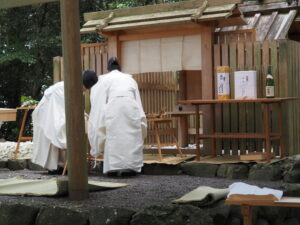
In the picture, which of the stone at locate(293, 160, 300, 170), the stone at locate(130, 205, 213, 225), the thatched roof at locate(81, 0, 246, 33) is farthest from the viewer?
the thatched roof at locate(81, 0, 246, 33)

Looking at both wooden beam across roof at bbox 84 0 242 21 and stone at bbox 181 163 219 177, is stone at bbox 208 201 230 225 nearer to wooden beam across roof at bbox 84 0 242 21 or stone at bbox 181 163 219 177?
stone at bbox 181 163 219 177

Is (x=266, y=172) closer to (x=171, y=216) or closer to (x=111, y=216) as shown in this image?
(x=171, y=216)

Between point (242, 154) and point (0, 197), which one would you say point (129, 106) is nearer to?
point (242, 154)

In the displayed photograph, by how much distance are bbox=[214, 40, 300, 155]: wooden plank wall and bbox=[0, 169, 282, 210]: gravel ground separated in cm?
114

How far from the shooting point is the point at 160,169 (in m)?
8.08

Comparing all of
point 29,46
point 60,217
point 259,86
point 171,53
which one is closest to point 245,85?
point 259,86

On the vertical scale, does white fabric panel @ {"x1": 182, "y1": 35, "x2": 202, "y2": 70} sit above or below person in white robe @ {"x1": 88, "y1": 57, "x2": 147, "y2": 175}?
above

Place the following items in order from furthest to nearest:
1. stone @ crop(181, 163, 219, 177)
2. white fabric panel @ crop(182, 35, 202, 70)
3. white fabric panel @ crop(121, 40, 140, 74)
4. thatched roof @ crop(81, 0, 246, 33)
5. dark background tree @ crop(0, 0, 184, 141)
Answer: dark background tree @ crop(0, 0, 184, 141), white fabric panel @ crop(121, 40, 140, 74), white fabric panel @ crop(182, 35, 202, 70), thatched roof @ crop(81, 0, 246, 33), stone @ crop(181, 163, 219, 177)

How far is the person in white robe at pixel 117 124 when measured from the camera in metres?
7.79

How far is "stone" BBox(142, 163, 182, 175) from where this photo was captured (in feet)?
26.1

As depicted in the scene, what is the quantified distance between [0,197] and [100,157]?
2975mm

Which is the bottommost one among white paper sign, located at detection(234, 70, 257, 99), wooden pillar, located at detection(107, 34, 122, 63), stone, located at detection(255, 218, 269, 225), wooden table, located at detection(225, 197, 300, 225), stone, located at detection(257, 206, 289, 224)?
stone, located at detection(255, 218, 269, 225)

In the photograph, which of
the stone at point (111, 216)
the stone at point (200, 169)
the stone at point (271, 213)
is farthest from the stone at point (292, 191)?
the stone at point (111, 216)

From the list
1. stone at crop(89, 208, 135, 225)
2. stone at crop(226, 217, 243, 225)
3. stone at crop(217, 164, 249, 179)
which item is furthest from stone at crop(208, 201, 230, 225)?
stone at crop(217, 164, 249, 179)
